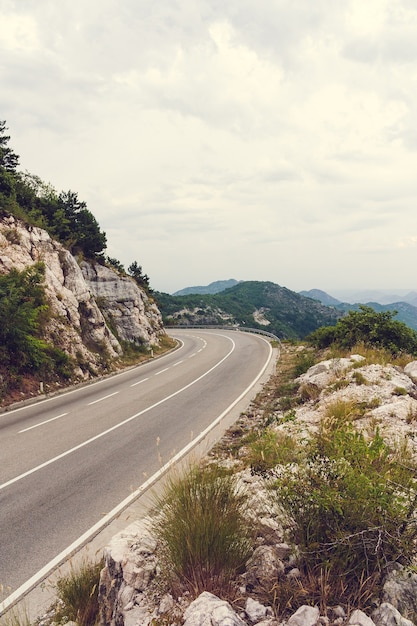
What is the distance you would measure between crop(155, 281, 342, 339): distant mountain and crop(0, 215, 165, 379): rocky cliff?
115 ft

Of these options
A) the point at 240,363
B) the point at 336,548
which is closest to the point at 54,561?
the point at 336,548

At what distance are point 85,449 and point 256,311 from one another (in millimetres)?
142670

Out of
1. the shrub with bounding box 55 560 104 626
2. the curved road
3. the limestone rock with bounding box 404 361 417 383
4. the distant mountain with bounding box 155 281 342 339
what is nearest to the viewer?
the shrub with bounding box 55 560 104 626

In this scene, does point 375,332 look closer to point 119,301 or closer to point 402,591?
point 402,591

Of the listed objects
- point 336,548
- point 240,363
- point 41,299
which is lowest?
point 240,363

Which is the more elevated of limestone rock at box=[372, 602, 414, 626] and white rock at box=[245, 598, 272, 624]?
limestone rock at box=[372, 602, 414, 626]

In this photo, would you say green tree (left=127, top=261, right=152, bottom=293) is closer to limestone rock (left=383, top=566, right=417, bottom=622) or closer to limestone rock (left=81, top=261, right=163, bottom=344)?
limestone rock (left=81, top=261, right=163, bottom=344)

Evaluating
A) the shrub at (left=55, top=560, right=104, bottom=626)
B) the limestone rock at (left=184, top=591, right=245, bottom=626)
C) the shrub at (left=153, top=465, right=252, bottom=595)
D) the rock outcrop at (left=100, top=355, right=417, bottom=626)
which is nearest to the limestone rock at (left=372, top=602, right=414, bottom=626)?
the rock outcrop at (left=100, top=355, right=417, bottom=626)

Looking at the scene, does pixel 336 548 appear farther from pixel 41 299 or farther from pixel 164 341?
pixel 164 341

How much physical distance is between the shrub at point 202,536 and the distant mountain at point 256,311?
63.5m

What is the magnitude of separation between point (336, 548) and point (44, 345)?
17.5m

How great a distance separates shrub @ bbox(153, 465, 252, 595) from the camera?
3598mm

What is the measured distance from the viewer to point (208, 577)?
11.7 ft

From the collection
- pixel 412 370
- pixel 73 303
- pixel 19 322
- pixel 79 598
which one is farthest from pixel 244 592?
pixel 73 303
